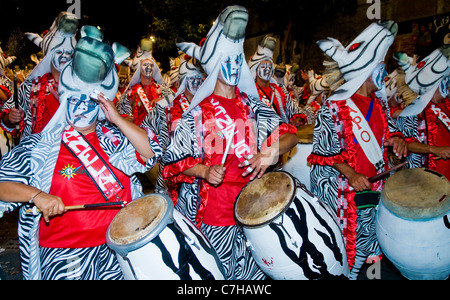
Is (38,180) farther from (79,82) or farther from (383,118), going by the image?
(383,118)

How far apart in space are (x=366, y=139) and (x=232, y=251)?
1555 mm

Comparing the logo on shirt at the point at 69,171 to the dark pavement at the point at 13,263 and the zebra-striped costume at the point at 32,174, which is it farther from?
the dark pavement at the point at 13,263

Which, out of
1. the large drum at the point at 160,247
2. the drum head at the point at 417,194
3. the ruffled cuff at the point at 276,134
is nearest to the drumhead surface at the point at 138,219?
the large drum at the point at 160,247

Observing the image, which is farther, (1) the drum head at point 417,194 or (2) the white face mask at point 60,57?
(2) the white face mask at point 60,57

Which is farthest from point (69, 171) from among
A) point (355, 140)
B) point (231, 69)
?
point (355, 140)

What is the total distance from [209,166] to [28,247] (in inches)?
50.7

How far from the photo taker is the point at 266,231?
2287mm

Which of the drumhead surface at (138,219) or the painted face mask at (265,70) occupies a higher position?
the drumhead surface at (138,219)

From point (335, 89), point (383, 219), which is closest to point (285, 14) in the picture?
point (335, 89)

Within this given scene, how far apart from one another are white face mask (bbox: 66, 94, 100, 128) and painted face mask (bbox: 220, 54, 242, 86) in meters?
0.99

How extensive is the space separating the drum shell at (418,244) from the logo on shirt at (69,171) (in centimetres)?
227

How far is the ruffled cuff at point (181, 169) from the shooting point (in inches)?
107

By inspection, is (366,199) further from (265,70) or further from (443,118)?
(265,70)

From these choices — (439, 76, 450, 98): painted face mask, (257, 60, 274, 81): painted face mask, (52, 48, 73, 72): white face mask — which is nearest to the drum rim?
(52, 48, 73, 72): white face mask
